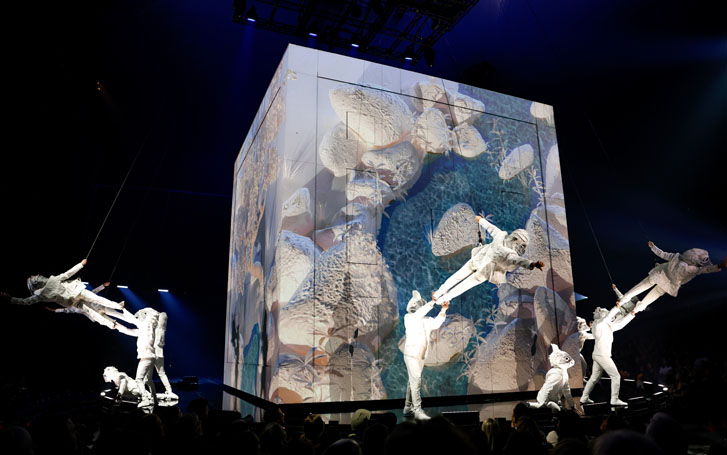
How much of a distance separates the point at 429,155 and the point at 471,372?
455cm

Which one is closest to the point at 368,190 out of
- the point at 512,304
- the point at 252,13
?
the point at 512,304

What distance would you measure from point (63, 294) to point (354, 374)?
5.65 meters

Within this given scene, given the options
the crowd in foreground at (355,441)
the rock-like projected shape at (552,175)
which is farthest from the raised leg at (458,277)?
the rock-like projected shape at (552,175)

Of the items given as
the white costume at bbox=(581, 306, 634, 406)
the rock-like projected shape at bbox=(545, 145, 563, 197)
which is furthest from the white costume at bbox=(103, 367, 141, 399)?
the rock-like projected shape at bbox=(545, 145, 563, 197)

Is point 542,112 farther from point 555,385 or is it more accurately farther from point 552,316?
point 555,385

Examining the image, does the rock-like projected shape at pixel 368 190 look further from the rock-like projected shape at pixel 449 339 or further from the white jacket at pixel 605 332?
the white jacket at pixel 605 332

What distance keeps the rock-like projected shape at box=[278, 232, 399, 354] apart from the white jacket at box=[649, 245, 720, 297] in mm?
4677

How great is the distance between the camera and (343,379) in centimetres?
792

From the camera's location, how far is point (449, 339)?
8.99 m

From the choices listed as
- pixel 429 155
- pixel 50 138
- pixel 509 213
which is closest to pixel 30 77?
pixel 50 138

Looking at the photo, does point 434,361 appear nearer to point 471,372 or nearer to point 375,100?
point 471,372

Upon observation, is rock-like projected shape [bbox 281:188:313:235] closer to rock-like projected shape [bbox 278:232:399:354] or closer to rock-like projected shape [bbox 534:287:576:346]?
rock-like projected shape [bbox 278:232:399:354]

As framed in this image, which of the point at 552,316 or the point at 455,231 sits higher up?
the point at 455,231

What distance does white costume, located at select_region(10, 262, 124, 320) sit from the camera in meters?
8.26
